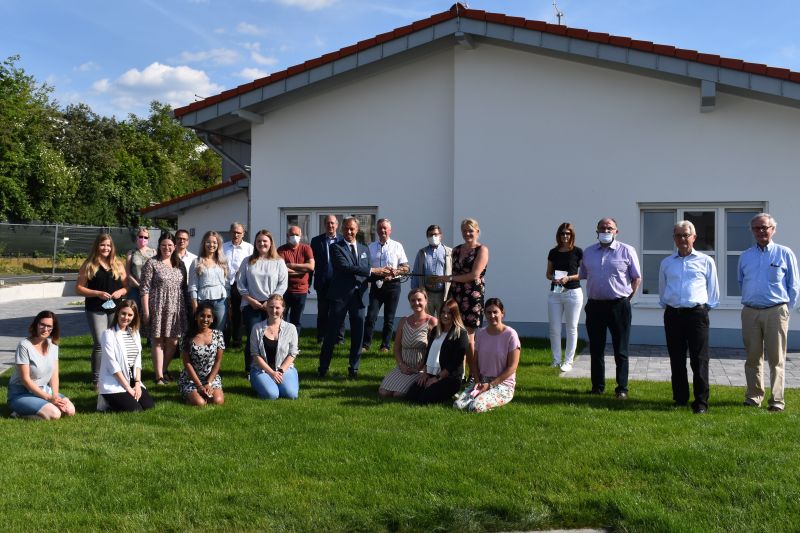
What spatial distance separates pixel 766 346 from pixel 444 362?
3.11 meters

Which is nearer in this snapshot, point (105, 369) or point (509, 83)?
point (105, 369)

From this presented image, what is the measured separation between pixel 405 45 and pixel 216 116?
3513mm

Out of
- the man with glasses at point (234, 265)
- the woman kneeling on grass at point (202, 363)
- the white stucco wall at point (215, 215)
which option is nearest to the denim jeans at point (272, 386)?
the woman kneeling on grass at point (202, 363)

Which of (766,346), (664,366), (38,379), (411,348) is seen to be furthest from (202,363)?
(664,366)

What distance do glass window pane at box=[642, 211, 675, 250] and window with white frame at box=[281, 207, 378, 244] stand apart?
14.8ft

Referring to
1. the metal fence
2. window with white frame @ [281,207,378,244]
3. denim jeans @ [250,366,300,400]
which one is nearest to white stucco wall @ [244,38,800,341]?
window with white frame @ [281,207,378,244]

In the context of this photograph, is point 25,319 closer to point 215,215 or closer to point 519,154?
point 215,215

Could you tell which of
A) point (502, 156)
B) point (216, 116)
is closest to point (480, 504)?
point (502, 156)

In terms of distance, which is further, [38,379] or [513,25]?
[513,25]

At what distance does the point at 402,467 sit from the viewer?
213 inches

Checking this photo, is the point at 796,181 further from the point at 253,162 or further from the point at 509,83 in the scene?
the point at 253,162

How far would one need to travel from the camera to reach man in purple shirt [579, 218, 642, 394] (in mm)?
8156

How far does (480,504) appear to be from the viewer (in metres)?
4.71

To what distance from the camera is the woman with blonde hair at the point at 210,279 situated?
898 cm
